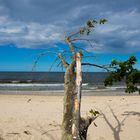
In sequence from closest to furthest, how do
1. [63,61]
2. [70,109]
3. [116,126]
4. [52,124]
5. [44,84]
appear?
[70,109], [63,61], [52,124], [116,126], [44,84]

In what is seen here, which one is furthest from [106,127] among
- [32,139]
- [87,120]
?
[87,120]

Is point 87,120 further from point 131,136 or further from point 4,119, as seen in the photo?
point 4,119

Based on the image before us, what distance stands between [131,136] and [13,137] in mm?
3576

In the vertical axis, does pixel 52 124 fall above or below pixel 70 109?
below

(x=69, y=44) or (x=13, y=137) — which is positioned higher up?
(x=69, y=44)

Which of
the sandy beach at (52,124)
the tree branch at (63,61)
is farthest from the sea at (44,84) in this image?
the sandy beach at (52,124)

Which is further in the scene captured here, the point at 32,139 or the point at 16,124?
the point at 16,124

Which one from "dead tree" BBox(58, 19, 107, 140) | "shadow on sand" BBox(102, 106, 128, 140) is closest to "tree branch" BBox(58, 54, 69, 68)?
"dead tree" BBox(58, 19, 107, 140)

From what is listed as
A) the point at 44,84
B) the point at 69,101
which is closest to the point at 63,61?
the point at 69,101

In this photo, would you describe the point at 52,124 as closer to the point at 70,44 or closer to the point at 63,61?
the point at 63,61

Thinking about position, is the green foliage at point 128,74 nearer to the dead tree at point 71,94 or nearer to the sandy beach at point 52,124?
the sandy beach at point 52,124

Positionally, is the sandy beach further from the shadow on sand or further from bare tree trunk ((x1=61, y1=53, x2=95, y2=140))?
bare tree trunk ((x1=61, y1=53, x2=95, y2=140))

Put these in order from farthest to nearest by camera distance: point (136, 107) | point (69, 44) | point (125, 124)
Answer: point (136, 107) → point (125, 124) → point (69, 44)

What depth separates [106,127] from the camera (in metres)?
11.1
